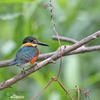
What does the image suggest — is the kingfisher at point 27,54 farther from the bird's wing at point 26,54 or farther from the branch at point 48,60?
the branch at point 48,60

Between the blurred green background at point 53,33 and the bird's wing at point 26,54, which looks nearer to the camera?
the bird's wing at point 26,54


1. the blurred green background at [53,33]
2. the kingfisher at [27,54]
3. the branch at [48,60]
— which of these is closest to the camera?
the branch at [48,60]

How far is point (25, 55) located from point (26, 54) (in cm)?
3

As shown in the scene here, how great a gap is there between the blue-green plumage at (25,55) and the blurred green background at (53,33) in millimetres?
280

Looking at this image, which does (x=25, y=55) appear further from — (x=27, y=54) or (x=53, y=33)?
(x=53, y=33)

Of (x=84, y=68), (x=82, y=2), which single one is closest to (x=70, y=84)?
(x=84, y=68)

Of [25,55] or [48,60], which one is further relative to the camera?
[25,55]

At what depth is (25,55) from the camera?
2436 mm

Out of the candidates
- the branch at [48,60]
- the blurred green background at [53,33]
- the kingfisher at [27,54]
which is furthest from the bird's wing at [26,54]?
the branch at [48,60]

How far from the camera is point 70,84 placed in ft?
9.98

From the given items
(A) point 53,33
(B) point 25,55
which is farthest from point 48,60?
(A) point 53,33

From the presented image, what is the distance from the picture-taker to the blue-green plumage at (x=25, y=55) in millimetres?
2352

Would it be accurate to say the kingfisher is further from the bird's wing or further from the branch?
the branch

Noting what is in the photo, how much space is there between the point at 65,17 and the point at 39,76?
107 centimetres
